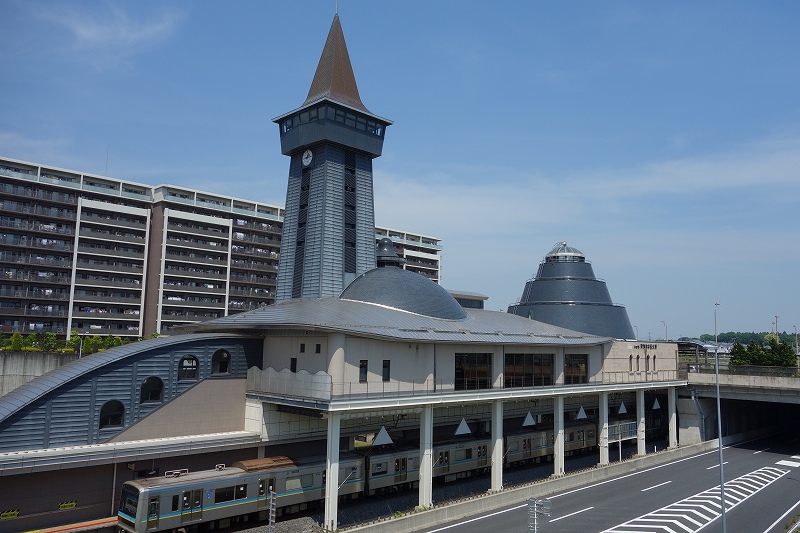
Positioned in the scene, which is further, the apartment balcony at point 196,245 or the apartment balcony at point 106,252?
the apartment balcony at point 196,245

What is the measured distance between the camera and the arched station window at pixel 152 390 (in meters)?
32.1

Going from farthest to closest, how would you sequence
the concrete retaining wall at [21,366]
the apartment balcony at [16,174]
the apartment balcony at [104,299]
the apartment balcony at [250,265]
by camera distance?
the apartment balcony at [250,265], the apartment balcony at [104,299], the apartment balcony at [16,174], the concrete retaining wall at [21,366]

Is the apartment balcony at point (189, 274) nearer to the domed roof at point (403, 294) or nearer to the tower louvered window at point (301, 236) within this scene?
the tower louvered window at point (301, 236)

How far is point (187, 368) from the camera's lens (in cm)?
3409

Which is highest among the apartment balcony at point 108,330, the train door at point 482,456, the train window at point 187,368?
the apartment balcony at point 108,330

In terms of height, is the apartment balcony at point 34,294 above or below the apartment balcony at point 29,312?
above

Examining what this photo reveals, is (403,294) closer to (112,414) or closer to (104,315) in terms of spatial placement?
(112,414)

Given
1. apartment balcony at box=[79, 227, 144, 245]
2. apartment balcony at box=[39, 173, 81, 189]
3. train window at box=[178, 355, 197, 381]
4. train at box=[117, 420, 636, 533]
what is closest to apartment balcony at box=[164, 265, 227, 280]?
apartment balcony at box=[79, 227, 144, 245]

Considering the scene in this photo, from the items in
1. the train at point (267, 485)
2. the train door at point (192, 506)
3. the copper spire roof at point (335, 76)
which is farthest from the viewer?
the copper spire roof at point (335, 76)

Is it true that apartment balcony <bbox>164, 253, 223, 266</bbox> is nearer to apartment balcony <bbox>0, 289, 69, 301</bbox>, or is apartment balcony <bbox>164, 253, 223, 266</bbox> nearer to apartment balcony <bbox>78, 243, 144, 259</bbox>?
apartment balcony <bbox>78, 243, 144, 259</bbox>

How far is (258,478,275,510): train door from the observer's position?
30484 mm

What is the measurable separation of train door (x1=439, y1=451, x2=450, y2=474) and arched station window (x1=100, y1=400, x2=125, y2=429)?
20.6 metres

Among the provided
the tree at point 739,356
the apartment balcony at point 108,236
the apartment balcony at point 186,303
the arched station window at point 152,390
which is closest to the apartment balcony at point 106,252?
the apartment balcony at point 108,236

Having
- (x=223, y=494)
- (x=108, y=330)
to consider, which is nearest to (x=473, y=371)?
(x=223, y=494)
